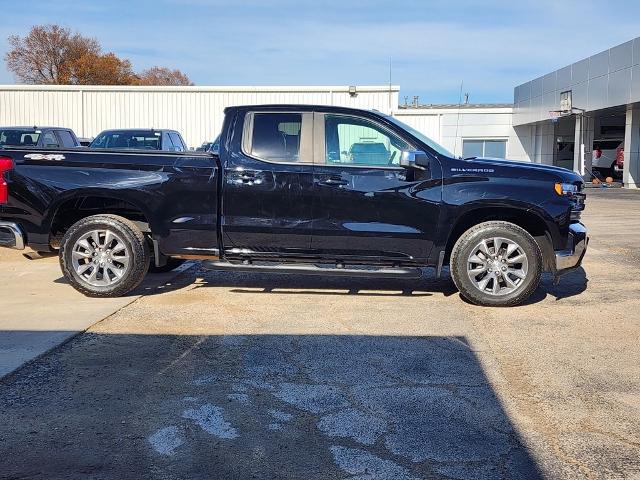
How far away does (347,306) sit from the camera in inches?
257

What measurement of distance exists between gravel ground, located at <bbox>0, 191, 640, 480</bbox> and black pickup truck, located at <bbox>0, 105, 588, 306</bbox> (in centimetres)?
48

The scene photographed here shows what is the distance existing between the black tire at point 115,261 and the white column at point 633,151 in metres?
27.6

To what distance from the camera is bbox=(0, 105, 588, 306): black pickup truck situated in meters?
6.39

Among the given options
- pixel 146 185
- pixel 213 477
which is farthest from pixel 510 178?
pixel 213 477

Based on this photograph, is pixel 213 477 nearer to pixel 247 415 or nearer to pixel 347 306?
pixel 247 415

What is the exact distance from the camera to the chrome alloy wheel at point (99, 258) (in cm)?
664

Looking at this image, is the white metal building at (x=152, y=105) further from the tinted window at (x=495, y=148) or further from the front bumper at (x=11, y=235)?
the front bumper at (x=11, y=235)

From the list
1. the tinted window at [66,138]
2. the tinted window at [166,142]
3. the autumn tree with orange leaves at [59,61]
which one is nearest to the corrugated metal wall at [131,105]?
the tinted window at [66,138]

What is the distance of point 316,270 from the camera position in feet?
21.0

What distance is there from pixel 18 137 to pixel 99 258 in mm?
10036

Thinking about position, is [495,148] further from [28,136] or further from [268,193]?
[268,193]

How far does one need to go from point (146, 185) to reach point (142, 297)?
1.25 meters

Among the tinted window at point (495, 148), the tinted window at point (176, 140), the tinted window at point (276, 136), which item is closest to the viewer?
the tinted window at point (276, 136)

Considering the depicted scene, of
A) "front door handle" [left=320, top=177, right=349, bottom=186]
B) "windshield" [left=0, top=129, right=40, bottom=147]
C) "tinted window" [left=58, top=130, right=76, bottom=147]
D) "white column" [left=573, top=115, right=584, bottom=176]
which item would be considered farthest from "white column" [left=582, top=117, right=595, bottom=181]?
"front door handle" [left=320, top=177, right=349, bottom=186]
